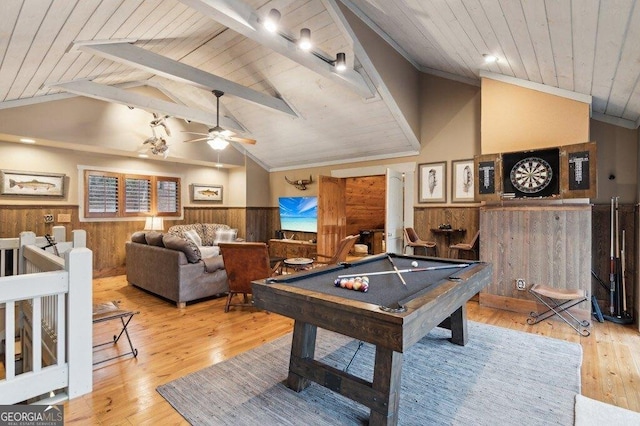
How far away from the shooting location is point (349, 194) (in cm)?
879

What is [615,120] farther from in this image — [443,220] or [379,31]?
[379,31]

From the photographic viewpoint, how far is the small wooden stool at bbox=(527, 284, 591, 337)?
11.4ft

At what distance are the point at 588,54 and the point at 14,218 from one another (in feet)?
26.6

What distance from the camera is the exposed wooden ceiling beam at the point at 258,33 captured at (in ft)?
9.02

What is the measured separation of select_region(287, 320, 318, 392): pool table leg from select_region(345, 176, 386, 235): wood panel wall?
256 inches

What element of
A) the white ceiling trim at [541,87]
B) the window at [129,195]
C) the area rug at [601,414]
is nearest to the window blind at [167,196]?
the window at [129,195]

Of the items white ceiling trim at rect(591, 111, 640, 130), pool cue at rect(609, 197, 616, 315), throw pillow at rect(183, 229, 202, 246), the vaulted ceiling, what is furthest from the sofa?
white ceiling trim at rect(591, 111, 640, 130)

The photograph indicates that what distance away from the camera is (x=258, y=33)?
315 cm

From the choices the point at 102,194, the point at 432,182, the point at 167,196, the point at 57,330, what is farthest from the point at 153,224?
the point at 432,182

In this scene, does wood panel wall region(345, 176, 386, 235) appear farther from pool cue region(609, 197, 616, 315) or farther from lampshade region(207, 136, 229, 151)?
pool cue region(609, 197, 616, 315)

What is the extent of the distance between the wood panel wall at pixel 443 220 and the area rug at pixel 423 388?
217cm

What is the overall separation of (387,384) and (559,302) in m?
3.33

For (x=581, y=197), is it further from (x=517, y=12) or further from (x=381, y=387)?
(x=381, y=387)

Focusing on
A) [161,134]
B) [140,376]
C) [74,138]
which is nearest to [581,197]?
[140,376]
